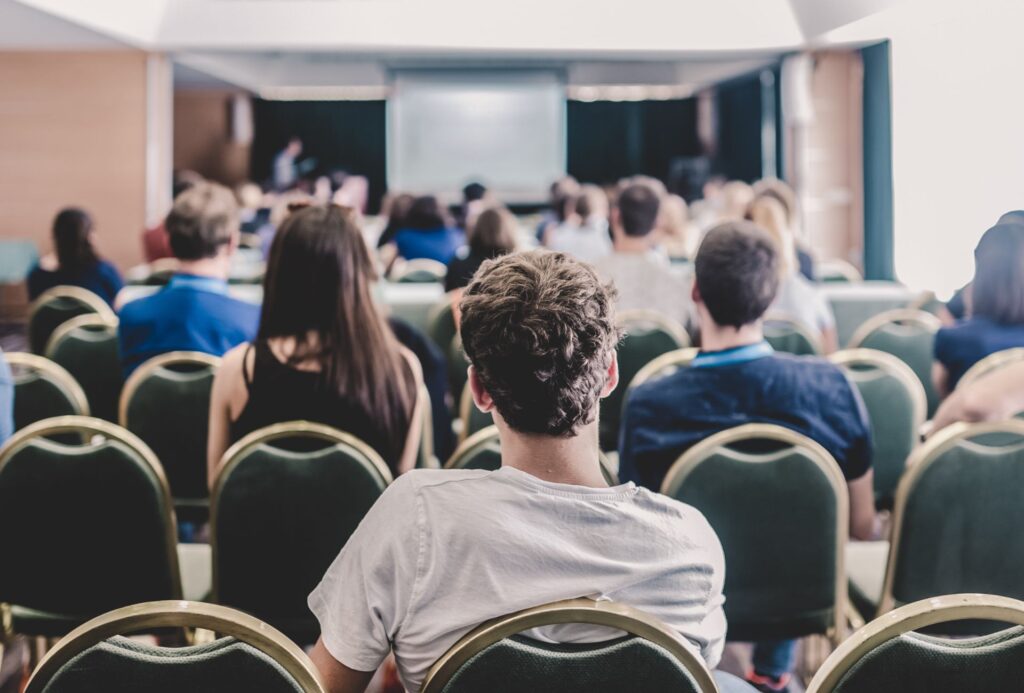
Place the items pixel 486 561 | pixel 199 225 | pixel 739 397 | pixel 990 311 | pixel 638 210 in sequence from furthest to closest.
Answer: pixel 638 210 < pixel 199 225 < pixel 990 311 < pixel 739 397 < pixel 486 561

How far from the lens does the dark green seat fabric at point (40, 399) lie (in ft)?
10.3

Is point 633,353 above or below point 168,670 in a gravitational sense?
above

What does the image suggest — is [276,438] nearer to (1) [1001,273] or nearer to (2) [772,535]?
(2) [772,535]

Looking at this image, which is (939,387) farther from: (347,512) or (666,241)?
(666,241)

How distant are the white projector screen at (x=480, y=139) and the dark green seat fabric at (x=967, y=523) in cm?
1237

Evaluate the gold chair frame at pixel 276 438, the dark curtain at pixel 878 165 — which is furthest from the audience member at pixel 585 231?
the gold chair frame at pixel 276 438

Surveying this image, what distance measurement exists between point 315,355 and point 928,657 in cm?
165

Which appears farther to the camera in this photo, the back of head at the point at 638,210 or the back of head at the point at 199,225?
the back of head at the point at 638,210

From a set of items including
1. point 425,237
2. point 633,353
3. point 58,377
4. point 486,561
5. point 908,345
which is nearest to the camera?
point 486,561

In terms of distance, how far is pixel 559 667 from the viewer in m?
1.21

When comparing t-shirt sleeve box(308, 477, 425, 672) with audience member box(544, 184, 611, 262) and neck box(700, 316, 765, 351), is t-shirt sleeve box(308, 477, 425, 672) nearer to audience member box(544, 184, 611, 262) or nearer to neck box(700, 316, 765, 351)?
neck box(700, 316, 765, 351)

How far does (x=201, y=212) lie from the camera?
139 inches

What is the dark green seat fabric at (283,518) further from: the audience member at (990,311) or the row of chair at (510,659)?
the audience member at (990,311)

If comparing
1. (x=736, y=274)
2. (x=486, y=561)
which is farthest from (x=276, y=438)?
(x=736, y=274)
